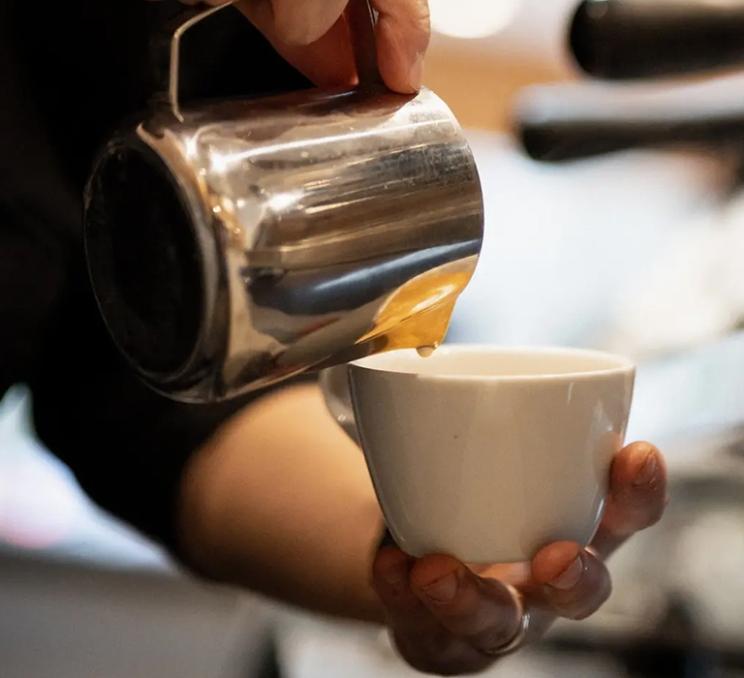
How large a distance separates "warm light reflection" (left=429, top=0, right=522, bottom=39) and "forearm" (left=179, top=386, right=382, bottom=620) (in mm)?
998

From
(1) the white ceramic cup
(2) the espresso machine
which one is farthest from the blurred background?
(1) the white ceramic cup

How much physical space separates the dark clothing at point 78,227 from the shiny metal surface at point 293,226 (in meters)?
0.33

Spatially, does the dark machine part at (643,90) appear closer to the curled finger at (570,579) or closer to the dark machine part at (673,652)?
the curled finger at (570,579)

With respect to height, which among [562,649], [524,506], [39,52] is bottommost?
[562,649]

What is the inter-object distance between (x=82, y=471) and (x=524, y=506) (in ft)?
1.39

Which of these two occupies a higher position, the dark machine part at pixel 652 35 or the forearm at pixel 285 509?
the dark machine part at pixel 652 35

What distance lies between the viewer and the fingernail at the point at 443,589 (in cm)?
47

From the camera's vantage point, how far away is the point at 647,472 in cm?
48

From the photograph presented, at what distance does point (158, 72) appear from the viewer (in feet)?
1.24

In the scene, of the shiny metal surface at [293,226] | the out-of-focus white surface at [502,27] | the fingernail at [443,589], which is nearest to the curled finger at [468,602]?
the fingernail at [443,589]

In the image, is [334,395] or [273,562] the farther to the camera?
[273,562]

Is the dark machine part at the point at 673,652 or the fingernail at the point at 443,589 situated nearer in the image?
the fingernail at the point at 443,589

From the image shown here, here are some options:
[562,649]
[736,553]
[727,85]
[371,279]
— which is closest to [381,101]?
[371,279]

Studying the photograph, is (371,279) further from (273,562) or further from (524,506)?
(273,562)
